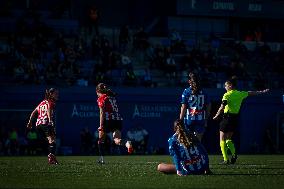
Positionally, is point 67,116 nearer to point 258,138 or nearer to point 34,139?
point 34,139

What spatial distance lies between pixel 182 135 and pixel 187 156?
46 centimetres

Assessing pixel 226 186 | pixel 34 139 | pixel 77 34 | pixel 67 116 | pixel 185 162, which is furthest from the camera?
pixel 77 34

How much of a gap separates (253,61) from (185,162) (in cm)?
3100

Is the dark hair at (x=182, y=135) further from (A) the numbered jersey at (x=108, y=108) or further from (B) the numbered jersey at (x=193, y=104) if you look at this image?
(A) the numbered jersey at (x=108, y=108)

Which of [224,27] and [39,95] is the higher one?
[224,27]

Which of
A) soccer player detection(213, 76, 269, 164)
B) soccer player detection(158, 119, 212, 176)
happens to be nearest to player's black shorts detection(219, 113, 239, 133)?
soccer player detection(213, 76, 269, 164)

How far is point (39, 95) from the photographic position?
36500 mm

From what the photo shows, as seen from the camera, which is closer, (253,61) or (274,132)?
(274,132)

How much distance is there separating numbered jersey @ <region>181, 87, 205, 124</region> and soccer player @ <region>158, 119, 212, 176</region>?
486cm

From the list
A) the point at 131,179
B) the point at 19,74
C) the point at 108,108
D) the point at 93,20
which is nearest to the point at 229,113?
the point at 108,108

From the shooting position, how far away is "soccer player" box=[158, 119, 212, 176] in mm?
14961

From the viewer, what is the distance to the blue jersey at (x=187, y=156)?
15.1m

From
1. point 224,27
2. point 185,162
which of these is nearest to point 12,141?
point 224,27

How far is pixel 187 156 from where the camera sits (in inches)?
596
